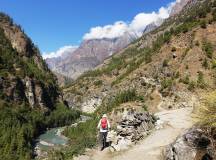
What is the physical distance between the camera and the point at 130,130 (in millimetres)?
34219

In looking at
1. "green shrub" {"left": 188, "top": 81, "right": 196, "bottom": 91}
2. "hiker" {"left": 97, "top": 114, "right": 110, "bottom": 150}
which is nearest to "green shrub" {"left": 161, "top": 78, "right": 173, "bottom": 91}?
"green shrub" {"left": 188, "top": 81, "right": 196, "bottom": 91}

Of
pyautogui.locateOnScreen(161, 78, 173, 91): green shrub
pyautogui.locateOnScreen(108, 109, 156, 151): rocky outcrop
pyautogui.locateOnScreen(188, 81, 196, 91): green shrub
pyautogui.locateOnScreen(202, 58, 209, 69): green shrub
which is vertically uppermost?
pyautogui.locateOnScreen(202, 58, 209, 69): green shrub

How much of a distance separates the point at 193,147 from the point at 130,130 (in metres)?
10.7

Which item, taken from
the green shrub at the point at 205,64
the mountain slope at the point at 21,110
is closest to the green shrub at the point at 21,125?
the mountain slope at the point at 21,110

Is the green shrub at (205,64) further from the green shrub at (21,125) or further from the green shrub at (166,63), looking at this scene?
the green shrub at (21,125)

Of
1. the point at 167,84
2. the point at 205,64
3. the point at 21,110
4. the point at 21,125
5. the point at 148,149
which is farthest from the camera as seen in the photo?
the point at 21,110

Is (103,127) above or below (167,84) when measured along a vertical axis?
below

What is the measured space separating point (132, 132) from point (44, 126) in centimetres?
12399

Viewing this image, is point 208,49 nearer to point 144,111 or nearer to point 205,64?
point 205,64

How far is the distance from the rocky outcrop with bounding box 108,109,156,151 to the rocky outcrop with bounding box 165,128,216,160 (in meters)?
8.39

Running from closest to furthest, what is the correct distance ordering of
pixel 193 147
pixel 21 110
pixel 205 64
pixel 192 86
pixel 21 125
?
pixel 193 147, pixel 192 86, pixel 205 64, pixel 21 125, pixel 21 110

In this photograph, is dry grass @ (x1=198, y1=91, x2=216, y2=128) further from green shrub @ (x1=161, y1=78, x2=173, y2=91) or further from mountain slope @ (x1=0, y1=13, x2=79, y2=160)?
mountain slope @ (x1=0, y1=13, x2=79, y2=160)

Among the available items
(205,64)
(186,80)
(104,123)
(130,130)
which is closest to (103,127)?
(104,123)

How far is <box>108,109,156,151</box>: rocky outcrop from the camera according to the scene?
109 feet
